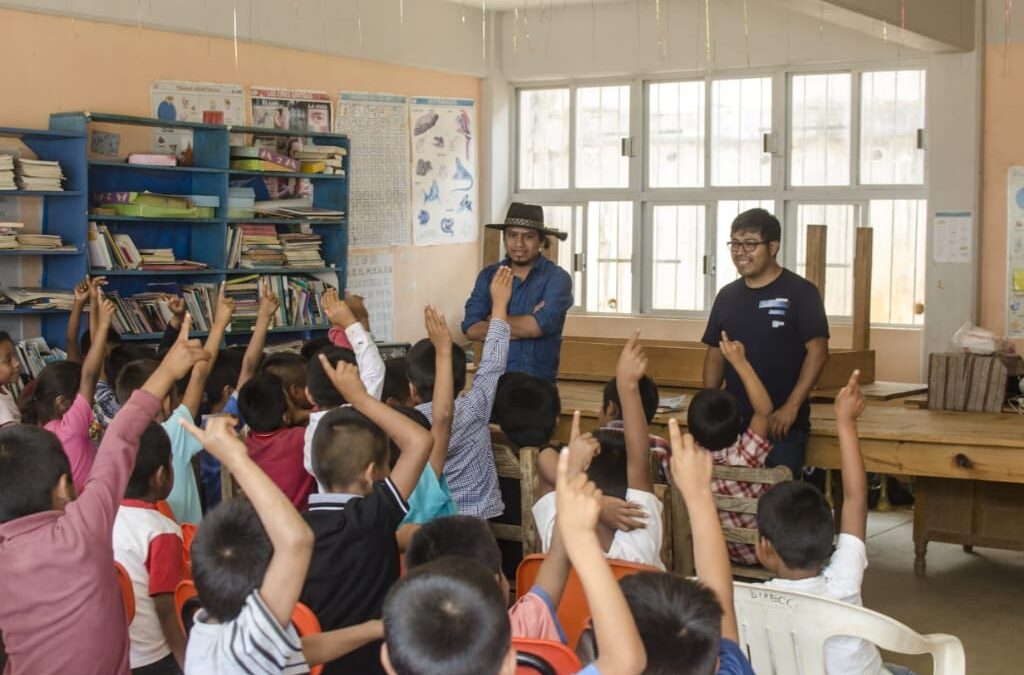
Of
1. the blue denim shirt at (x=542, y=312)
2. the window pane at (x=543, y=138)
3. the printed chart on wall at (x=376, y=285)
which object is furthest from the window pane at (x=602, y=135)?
the blue denim shirt at (x=542, y=312)

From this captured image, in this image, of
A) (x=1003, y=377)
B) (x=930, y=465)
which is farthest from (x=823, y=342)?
(x=1003, y=377)

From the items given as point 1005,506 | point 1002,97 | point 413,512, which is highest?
point 1002,97

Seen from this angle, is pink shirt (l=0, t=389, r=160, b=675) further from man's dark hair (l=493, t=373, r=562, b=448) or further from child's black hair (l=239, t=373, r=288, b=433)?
man's dark hair (l=493, t=373, r=562, b=448)

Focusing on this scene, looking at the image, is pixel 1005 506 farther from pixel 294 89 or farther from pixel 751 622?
pixel 294 89

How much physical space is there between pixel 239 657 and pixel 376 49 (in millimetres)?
7010

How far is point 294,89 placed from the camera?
7.99 meters

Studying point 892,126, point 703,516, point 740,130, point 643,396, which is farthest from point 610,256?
point 703,516

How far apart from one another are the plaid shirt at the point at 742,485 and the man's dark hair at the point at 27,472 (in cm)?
208

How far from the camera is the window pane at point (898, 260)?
8172 mm

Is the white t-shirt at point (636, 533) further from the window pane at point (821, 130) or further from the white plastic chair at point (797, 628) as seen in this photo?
the window pane at point (821, 130)

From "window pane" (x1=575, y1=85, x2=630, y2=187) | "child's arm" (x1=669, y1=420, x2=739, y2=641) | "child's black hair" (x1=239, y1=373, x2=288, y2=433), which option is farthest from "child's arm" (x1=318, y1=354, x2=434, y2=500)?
"window pane" (x1=575, y1=85, x2=630, y2=187)

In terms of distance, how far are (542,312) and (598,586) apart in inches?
126

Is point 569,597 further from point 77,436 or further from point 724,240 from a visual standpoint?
point 724,240

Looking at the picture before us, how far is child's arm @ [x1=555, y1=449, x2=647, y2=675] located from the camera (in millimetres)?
1626
